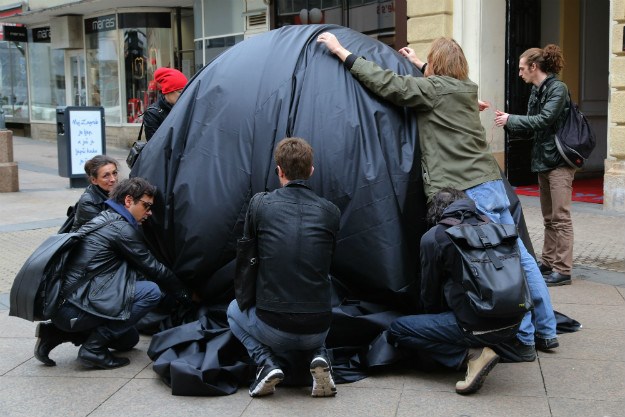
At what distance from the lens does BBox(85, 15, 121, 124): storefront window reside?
22.5m

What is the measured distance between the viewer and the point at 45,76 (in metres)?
26.4

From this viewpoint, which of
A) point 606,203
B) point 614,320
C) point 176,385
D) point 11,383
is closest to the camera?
point 176,385

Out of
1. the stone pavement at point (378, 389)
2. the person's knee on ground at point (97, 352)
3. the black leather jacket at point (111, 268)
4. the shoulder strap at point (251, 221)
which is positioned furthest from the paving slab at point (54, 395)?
the shoulder strap at point (251, 221)

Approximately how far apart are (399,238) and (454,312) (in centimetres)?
70

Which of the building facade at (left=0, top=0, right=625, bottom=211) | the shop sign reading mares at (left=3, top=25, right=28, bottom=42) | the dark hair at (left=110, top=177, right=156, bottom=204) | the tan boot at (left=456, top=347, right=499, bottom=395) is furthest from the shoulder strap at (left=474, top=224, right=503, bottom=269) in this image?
the shop sign reading mares at (left=3, top=25, right=28, bottom=42)

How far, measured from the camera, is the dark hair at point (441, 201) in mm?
4461

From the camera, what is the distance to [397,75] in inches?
194

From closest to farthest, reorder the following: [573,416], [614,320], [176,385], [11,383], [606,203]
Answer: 1. [573,416]
2. [176,385]
3. [11,383]
4. [614,320]
5. [606,203]

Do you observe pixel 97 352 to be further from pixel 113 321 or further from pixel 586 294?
pixel 586 294

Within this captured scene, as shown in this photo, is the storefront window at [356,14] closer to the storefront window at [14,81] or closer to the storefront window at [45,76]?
the storefront window at [45,76]

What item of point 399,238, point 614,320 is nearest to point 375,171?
point 399,238

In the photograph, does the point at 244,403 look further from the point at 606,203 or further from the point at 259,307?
the point at 606,203

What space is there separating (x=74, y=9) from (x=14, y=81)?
6411mm

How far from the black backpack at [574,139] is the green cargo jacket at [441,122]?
6.11 ft
